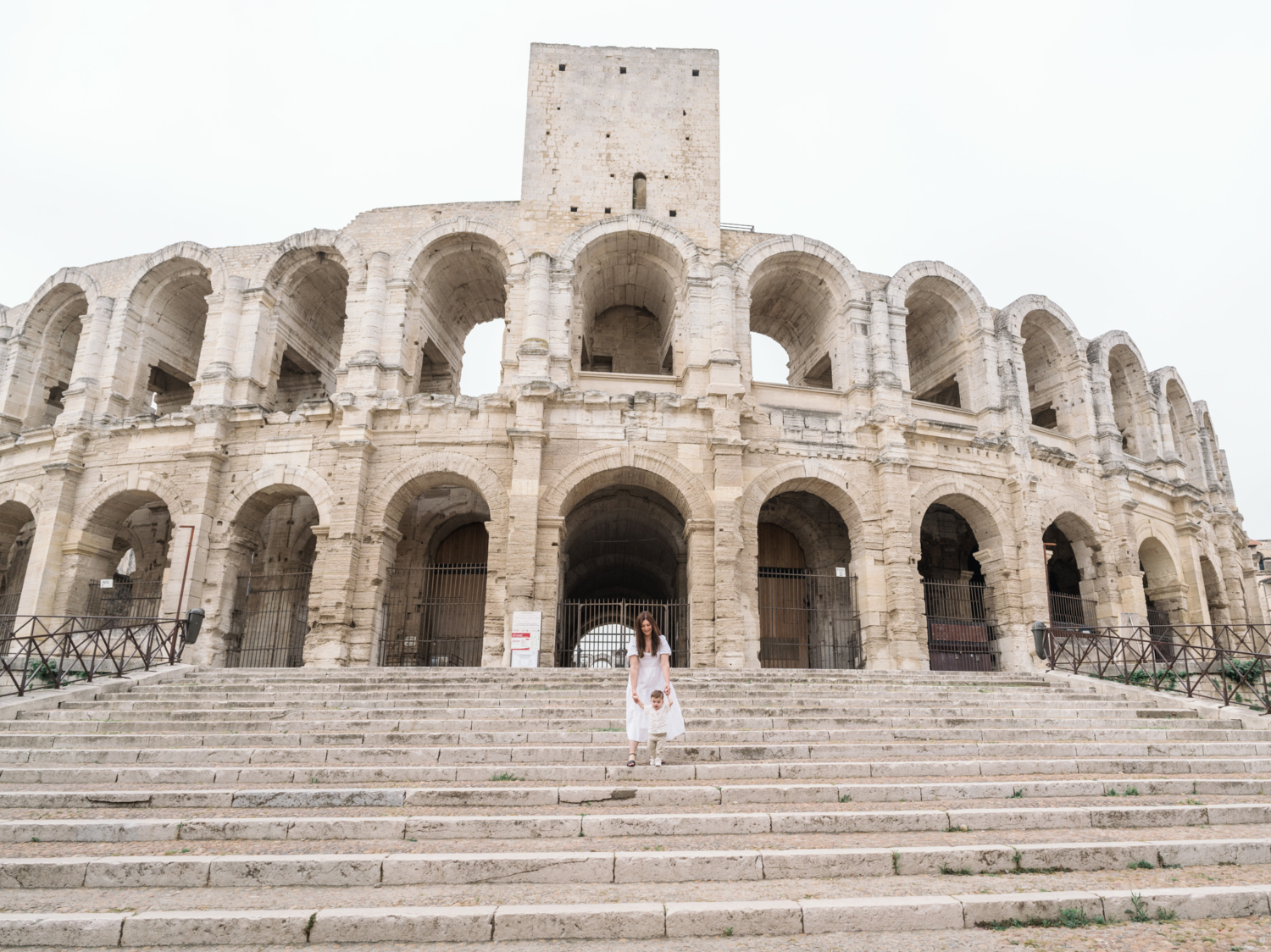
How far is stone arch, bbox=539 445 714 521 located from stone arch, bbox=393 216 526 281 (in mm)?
5049

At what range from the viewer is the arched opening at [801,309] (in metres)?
17.7

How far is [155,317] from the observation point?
18562 mm

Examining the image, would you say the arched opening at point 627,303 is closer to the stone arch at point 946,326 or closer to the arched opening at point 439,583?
the arched opening at point 439,583

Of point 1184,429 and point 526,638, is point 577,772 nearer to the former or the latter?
point 526,638

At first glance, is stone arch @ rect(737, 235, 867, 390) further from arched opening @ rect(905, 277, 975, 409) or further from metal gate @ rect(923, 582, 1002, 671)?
metal gate @ rect(923, 582, 1002, 671)

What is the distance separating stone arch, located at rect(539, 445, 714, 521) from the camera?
1502cm

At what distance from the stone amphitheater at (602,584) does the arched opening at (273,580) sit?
11 cm

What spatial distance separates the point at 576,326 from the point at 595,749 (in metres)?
11.5

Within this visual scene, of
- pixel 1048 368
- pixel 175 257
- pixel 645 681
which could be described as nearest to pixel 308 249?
pixel 175 257

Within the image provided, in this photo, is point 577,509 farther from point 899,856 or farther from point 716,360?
point 899,856

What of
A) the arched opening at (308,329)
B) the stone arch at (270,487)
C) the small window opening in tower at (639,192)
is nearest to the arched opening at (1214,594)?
the small window opening in tower at (639,192)

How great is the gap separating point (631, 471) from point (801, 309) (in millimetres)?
7121

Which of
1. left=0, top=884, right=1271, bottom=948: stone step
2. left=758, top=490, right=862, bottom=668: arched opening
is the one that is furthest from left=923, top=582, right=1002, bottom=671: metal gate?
left=0, top=884, right=1271, bottom=948: stone step

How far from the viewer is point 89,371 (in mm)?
17453
